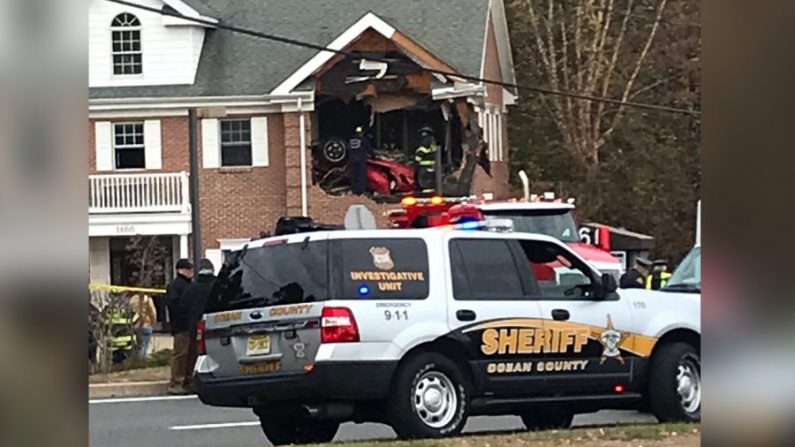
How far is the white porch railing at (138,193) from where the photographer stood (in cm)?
3334

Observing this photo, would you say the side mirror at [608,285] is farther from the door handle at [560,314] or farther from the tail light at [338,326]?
the tail light at [338,326]

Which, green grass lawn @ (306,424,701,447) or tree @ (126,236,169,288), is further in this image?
tree @ (126,236,169,288)

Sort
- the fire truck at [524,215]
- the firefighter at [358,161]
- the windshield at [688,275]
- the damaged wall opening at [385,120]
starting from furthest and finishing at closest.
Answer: the damaged wall opening at [385,120], the firefighter at [358,161], the fire truck at [524,215], the windshield at [688,275]

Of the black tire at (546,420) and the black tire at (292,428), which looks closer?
the black tire at (292,428)

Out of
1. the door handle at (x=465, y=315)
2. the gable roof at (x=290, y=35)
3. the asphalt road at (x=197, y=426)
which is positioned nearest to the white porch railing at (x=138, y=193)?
the gable roof at (x=290, y=35)

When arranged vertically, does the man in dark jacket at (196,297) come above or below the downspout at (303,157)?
below

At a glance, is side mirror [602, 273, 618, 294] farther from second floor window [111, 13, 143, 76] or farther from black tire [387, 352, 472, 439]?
second floor window [111, 13, 143, 76]

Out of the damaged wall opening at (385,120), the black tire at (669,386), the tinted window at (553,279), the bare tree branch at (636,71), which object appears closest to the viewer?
the tinted window at (553,279)

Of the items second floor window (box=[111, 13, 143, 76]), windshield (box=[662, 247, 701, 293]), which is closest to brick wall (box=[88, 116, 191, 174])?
second floor window (box=[111, 13, 143, 76])

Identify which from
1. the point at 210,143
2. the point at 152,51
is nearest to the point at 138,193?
the point at 210,143

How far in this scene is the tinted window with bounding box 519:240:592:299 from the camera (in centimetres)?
1177

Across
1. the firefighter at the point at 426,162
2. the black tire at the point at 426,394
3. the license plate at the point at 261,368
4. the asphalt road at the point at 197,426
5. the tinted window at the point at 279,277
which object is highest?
the firefighter at the point at 426,162

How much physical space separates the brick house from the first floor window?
0.11 feet

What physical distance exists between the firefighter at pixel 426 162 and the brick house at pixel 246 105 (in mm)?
1293
